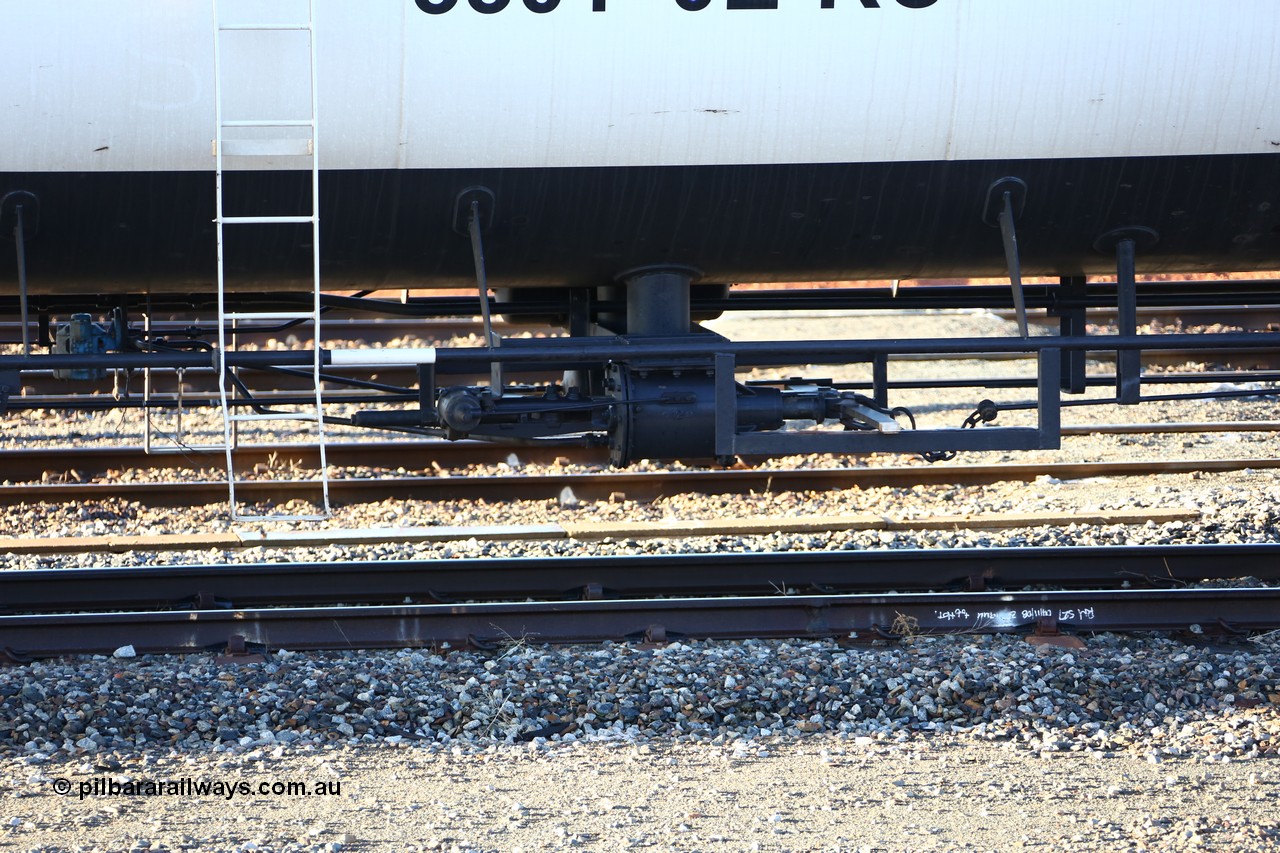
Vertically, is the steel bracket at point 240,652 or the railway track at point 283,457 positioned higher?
the railway track at point 283,457

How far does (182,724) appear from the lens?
16.4 ft

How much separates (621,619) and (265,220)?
2.49 meters

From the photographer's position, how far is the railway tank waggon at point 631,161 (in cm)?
500

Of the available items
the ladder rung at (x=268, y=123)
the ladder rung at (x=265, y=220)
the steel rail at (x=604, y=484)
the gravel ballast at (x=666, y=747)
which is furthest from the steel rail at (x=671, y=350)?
the steel rail at (x=604, y=484)

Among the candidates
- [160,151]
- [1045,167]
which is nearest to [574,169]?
[160,151]

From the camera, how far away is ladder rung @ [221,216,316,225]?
499cm

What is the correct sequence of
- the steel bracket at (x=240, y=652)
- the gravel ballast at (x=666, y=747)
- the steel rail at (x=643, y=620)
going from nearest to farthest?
the gravel ballast at (x=666, y=747), the steel bracket at (x=240, y=652), the steel rail at (x=643, y=620)

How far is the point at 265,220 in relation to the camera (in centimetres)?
505

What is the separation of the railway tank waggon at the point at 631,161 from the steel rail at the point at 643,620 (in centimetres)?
91

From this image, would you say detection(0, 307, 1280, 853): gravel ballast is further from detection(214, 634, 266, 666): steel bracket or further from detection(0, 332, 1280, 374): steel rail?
detection(0, 332, 1280, 374): steel rail

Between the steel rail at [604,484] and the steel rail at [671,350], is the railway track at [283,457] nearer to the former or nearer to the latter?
the steel rail at [604,484]

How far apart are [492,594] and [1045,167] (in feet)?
11.4

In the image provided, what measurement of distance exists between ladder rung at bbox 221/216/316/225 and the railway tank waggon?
3 cm

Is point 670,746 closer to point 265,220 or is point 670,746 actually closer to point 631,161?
point 631,161
